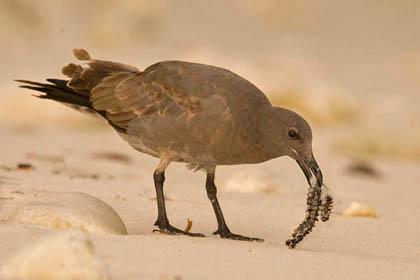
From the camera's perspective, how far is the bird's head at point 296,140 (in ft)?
18.5

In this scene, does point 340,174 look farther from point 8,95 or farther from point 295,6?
point 295,6

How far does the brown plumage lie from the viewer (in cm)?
566

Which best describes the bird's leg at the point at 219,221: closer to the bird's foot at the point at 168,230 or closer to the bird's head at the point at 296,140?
the bird's foot at the point at 168,230

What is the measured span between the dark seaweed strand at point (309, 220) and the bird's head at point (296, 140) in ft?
0.80

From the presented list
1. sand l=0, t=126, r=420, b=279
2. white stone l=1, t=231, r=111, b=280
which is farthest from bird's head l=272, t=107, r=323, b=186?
white stone l=1, t=231, r=111, b=280

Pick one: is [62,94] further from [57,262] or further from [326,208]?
[57,262]

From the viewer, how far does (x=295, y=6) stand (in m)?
24.0

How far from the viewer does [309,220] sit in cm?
536

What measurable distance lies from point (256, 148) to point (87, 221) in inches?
50.9

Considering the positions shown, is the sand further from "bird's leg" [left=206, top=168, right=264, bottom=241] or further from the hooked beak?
the hooked beak

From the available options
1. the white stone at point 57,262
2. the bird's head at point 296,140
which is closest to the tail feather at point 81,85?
the bird's head at point 296,140

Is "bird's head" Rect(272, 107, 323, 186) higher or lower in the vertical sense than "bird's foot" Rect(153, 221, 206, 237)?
higher

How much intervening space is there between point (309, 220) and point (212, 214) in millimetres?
1506

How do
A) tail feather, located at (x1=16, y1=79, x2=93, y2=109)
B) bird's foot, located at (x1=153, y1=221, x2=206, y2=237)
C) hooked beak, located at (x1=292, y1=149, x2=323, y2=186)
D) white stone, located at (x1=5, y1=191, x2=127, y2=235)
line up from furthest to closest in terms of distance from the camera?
1. tail feather, located at (x1=16, y1=79, x2=93, y2=109)
2. bird's foot, located at (x1=153, y1=221, x2=206, y2=237)
3. hooked beak, located at (x1=292, y1=149, x2=323, y2=186)
4. white stone, located at (x1=5, y1=191, x2=127, y2=235)
